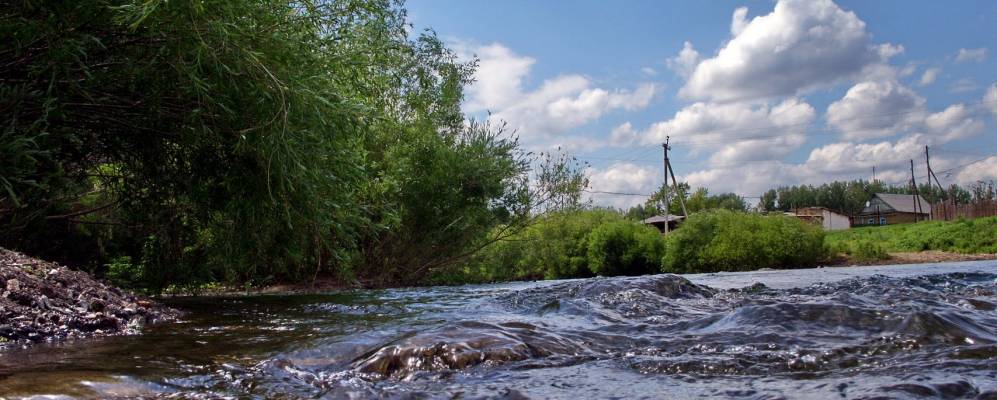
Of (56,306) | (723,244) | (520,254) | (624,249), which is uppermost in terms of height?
(723,244)

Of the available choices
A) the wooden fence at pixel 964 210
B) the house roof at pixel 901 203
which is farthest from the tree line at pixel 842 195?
the wooden fence at pixel 964 210

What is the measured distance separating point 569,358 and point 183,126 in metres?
6.62

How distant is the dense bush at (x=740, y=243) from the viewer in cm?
3706

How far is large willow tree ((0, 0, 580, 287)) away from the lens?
24.5ft

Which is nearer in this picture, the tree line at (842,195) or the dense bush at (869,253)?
the dense bush at (869,253)

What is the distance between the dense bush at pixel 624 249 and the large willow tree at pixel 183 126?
30740 millimetres

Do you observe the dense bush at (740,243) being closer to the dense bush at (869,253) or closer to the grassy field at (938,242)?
the dense bush at (869,253)

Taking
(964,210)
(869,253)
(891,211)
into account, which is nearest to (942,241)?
(869,253)

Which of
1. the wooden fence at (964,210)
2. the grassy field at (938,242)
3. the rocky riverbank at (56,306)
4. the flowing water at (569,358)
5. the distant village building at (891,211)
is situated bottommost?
the flowing water at (569,358)

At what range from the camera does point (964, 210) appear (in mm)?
52594

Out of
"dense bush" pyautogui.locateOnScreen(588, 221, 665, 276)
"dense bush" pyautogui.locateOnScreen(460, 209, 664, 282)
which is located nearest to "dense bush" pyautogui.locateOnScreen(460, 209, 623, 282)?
"dense bush" pyautogui.locateOnScreen(460, 209, 664, 282)

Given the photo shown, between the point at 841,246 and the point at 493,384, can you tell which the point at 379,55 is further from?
the point at 841,246

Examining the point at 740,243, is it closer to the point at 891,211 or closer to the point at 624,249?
the point at 624,249

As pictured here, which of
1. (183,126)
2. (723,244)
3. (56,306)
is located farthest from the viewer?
(723,244)
